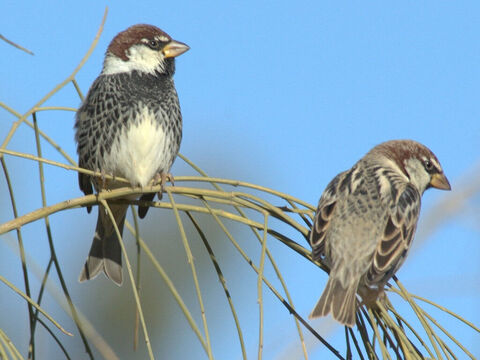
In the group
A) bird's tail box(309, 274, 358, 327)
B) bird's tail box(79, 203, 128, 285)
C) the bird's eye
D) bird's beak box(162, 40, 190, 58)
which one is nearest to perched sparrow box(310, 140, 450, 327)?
bird's tail box(309, 274, 358, 327)

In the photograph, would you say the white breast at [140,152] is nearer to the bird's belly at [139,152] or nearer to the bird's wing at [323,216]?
the bird's belly at [139,152]

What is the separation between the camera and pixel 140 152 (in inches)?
145

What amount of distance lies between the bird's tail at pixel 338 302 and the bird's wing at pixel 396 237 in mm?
114

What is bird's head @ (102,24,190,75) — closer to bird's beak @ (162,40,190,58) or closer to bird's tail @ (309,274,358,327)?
bird's beak @ (162,40,190,58)

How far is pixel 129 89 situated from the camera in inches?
150

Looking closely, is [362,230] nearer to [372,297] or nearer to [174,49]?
[372,297]

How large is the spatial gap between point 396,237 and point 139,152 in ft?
4.32

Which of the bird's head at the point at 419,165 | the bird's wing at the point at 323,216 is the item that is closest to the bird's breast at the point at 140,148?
the bird's wing at the point at 323,216

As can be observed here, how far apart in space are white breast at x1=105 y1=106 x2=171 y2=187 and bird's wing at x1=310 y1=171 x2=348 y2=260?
89cm

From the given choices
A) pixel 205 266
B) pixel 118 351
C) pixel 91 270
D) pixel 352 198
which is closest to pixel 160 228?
pixel 205 266

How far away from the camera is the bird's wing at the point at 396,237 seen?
9.62ft

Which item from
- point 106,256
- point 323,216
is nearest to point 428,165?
point 323,216

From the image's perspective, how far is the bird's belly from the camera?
12.0 ft

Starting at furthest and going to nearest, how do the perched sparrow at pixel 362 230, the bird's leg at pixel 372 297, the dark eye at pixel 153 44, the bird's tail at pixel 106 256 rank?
the dark eye at pixel 153 44 < the bird's tail at pixel 106 256 < the perched sparrow at pixel 362 230 < the bird's leg at pixel 372 297
